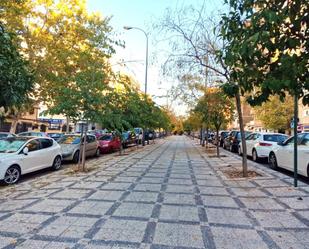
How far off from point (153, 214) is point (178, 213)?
1.57ft

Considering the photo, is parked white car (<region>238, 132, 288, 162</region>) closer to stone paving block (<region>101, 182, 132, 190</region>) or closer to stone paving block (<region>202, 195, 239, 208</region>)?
stone paving block (<region>202, 195, 239, 208</region>)

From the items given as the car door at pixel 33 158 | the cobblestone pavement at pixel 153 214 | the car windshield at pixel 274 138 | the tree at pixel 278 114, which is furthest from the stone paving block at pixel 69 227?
the tree at pixel 278 114

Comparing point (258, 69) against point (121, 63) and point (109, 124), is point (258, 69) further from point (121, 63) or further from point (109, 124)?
point (121, 63)

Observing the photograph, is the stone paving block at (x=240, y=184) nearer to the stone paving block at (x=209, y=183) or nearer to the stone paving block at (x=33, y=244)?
the stone paving block at (x=209, y=183)

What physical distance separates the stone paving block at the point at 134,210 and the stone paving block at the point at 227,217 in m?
1.14

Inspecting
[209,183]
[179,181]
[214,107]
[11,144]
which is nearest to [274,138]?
[214,107]

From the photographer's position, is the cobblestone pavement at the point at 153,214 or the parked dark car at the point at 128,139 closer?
the cobblestone pavement at the point at 153,214

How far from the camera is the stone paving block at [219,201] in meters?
6.66

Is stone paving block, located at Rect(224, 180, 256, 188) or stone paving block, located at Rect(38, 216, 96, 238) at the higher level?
stone paving block, located at Rect(224, 180, 256, 188)

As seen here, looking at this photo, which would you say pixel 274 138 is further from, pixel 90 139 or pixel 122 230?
pixel 122 230

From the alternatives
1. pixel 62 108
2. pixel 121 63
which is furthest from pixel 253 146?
pixel 62 108

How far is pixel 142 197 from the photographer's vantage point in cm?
718

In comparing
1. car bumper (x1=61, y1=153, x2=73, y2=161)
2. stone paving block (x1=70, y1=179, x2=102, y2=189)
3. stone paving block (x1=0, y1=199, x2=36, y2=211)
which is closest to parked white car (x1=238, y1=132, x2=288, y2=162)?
car bumper (x1=61, y1=153, x2=73, y2=161)

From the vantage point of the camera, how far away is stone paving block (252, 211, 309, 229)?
5381 millimetres
